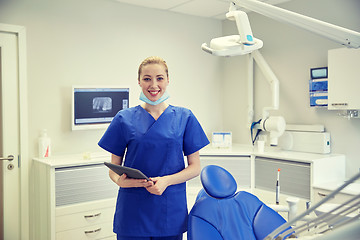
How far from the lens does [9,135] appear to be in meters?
3.00

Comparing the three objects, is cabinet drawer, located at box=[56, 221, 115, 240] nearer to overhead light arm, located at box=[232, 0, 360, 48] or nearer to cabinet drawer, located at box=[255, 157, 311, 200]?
cabinet drawer, located at box=[255, 157, 311, 200]

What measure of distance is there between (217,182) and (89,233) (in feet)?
5.31

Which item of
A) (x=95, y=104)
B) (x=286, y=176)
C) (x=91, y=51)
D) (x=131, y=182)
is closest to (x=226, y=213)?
(x=131, y=182)

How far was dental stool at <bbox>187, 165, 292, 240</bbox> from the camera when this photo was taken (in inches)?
65.6

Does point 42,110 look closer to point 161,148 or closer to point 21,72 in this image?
point 21,72

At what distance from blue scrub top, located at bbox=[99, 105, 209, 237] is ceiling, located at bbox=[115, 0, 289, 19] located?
6.90 ft

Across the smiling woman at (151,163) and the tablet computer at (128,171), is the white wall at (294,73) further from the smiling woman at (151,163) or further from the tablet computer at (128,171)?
the tablet computer at (128,171)

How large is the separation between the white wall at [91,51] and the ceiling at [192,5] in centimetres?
8

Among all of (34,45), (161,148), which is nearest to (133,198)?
(161,148)

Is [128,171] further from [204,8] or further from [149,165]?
[204,8]

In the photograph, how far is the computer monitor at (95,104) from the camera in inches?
126

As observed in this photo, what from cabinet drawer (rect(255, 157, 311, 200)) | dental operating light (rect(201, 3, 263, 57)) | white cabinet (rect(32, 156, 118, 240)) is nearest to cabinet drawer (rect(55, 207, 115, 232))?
white cabinet (rect(32, 156, 118, 240))

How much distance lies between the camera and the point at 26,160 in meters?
3.08

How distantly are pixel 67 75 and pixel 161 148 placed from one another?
73.0 inches
